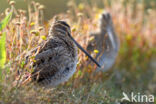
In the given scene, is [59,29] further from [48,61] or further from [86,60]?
[86,60]

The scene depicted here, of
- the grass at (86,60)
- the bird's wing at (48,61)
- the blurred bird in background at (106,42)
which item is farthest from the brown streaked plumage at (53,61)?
the blurred bird in background at (106,42)

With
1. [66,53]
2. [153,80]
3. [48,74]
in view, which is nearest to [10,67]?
[48,74]

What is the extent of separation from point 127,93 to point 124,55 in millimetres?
3145

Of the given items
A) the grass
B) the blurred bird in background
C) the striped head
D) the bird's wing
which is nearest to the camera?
the grass

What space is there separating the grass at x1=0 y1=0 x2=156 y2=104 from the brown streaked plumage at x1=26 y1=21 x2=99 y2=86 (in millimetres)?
119

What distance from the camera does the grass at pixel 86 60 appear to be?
282cm

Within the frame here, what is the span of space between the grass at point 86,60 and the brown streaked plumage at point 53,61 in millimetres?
119

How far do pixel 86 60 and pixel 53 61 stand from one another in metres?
1.21

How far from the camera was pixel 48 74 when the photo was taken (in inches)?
124

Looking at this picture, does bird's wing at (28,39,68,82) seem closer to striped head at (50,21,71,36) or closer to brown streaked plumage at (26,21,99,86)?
brown streaked plumage at (26,21,99,86)

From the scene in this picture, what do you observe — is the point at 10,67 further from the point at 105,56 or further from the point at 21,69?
the point at 105,56

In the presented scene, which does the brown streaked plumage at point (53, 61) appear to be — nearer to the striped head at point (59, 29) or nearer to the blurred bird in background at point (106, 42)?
the striped head at point (59, 29)

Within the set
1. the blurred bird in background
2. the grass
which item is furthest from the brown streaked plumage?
the blurred bird in background

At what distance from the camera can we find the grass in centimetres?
282
